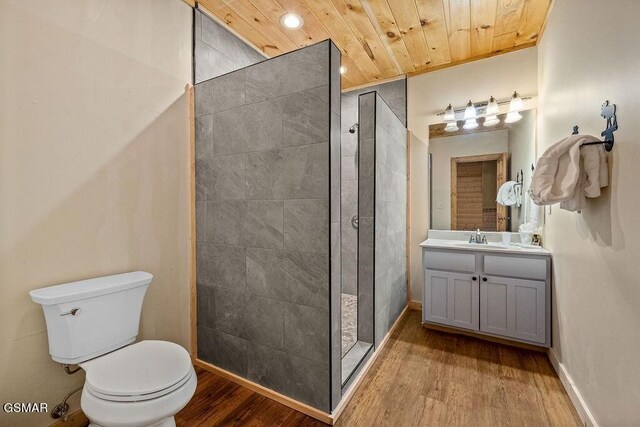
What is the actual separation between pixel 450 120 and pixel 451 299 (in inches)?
70.0

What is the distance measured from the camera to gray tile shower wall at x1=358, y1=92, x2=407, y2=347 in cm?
223

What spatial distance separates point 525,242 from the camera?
8.29 feet

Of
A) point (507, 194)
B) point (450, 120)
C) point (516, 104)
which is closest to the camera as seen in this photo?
point (516, 104)

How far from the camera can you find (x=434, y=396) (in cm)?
178

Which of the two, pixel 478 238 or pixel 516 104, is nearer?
pixel 516 104

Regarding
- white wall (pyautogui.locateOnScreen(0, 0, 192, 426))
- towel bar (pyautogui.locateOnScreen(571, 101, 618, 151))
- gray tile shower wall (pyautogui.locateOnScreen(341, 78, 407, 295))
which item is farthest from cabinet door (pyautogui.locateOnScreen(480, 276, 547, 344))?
white wall (pyautogui.locateOnScreen(0, 0, 192, 426))

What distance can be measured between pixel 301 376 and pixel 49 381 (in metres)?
1.26

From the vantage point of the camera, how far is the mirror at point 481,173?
2.66 meters

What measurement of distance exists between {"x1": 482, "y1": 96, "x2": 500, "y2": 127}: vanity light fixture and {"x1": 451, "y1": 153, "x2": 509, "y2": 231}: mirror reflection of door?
31 cm

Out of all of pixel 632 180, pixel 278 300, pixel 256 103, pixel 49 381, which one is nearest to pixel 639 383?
pixel 632 180

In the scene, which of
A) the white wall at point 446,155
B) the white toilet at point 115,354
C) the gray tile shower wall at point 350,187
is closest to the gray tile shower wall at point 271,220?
the white toilet at point 115,354

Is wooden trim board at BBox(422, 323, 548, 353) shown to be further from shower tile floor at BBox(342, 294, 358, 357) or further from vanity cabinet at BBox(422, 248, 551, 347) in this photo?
shower tile floor at BBox(342, 294, 358, 357)

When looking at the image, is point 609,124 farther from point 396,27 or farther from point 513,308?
point 396,27

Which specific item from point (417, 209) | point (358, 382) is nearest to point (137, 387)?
point (358, 382)
